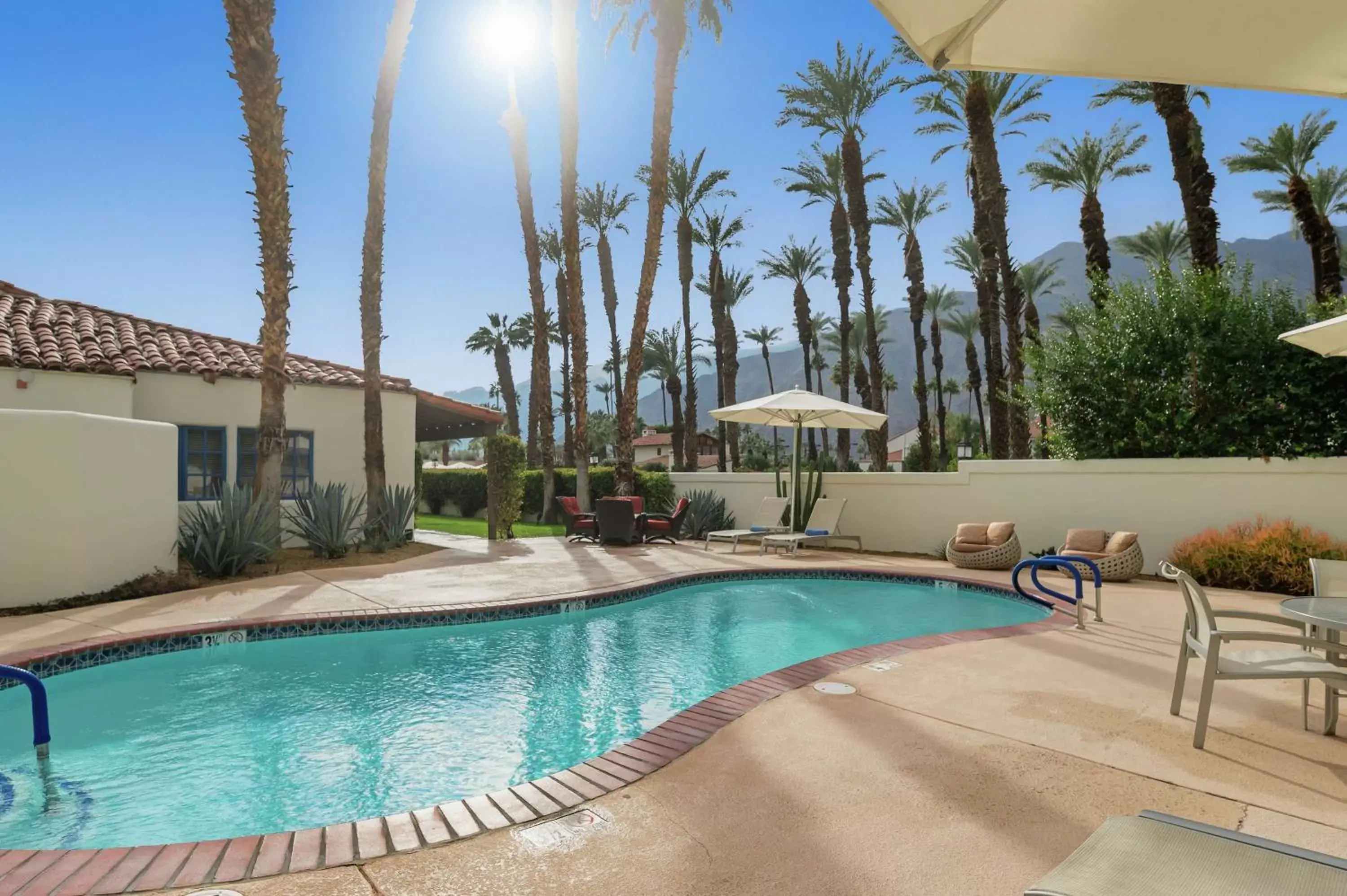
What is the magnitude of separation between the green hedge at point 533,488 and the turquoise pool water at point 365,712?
9698 millimetres

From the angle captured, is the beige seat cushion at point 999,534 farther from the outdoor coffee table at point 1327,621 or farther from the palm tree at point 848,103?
the palm tree at point 848,103

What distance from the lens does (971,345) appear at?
51781 millimetres

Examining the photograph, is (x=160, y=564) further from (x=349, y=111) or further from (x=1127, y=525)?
(x=1127, y=525)

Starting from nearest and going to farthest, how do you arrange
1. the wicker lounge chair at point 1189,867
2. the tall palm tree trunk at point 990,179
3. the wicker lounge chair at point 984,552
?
the wicker lounge chair at point 1189,867
the wicker lounge chair at point 984,552
the tall palm tree trunk at point 990,179

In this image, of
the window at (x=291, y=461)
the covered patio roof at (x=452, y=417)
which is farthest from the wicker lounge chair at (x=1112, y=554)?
the window at (x=291, y=461)

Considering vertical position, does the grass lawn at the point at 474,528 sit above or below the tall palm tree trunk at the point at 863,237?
below

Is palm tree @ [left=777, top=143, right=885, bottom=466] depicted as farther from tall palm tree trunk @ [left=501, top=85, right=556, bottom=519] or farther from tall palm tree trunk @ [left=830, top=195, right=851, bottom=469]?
tall palm tree trunk @ [left=501, top=85, right=556, bottom=519]

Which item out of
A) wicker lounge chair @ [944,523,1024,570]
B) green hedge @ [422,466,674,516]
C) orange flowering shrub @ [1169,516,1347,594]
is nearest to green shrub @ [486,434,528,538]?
green hedge @ [422,466,674,516]

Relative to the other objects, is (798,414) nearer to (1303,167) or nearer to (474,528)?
(474,528)

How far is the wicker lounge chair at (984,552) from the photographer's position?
1159cm

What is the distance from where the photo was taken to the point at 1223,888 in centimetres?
168

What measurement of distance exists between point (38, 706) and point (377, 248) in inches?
505

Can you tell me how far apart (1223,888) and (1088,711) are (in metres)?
3.08

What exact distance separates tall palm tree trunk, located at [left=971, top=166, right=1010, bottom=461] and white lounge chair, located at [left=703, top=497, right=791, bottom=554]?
6367 millimetres
